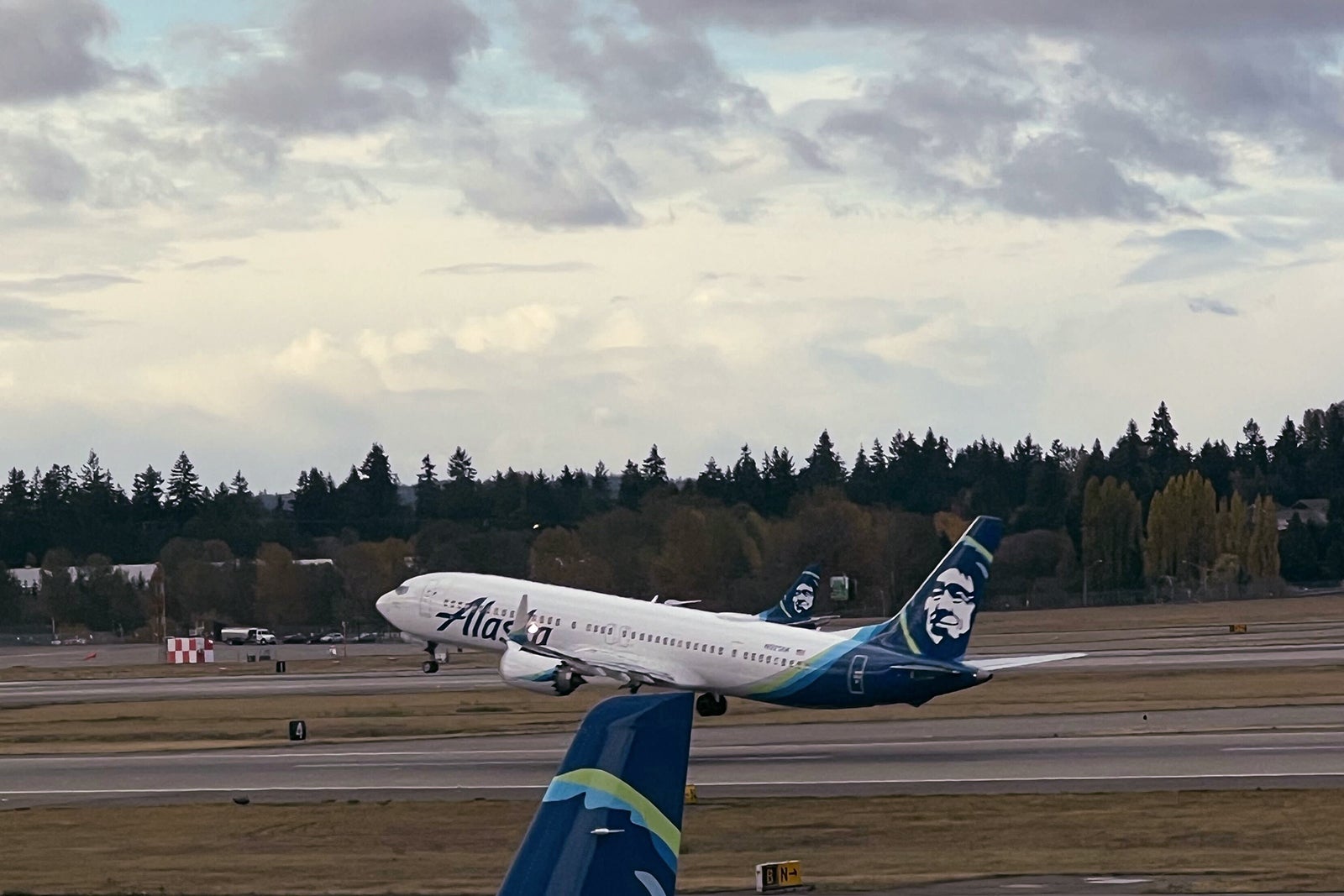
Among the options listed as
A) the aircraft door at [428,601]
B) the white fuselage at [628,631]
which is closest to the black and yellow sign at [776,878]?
the white fuselage at [628,631]

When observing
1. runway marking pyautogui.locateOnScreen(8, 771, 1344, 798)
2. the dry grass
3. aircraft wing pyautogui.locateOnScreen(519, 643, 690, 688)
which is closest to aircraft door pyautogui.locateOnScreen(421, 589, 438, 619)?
the dry grass

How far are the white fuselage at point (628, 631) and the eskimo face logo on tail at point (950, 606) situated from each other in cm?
324

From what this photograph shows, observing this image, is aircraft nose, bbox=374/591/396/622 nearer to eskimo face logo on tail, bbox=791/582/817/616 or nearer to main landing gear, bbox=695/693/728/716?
eskimo face logo on tail, bbox=791/582/817/616

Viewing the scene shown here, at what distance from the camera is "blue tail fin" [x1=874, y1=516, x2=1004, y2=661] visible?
1689 inches

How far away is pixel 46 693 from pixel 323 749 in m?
36.0

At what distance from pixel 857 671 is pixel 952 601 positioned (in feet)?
10.1

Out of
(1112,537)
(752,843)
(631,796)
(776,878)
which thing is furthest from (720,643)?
(1112,537)

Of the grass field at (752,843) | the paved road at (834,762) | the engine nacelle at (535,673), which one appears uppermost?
the engine nacelle at (535,673)

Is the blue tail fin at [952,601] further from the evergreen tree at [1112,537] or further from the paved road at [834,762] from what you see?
the evergreen tree at [1112,537]

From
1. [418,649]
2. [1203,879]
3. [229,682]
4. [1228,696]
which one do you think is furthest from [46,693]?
[1203,879]

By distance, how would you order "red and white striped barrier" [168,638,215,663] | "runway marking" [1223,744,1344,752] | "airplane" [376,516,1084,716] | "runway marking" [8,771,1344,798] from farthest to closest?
"red and white striped barrier" [168,638,215,663] → "airplane" [376,516,1084,716] → "runway marking" [1223,744,1344,752] → "runway marking" [8,771,1344,798]

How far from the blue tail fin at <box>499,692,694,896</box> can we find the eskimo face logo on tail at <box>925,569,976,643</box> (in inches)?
1258

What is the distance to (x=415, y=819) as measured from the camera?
36406 millimetres

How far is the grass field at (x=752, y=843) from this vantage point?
93.8 feet
